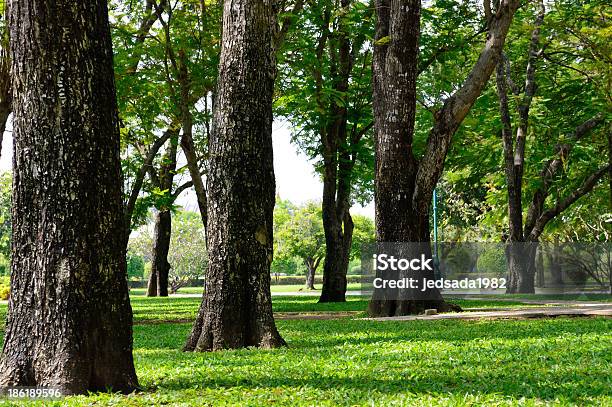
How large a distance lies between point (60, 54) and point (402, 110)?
1039cm

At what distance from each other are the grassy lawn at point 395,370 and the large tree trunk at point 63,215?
1.23ft

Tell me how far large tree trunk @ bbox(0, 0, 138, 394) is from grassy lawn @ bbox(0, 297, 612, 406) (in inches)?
14.8

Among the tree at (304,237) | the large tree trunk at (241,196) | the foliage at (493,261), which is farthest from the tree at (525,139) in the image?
the tree at (304,237)

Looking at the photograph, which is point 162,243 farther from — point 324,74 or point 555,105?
point 555,105

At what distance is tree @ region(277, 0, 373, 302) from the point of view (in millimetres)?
Answer: 23969

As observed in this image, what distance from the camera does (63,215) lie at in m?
6.29

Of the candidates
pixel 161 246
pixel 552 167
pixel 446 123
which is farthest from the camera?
pixel 161 246

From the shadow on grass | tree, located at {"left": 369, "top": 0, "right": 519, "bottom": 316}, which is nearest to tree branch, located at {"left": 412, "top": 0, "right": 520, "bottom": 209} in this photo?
tree, located at {"left": 369, "top": 0, "right": 519, "bottom": 316}

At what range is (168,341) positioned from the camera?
12.2 meters

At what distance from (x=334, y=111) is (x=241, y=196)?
16.5 meters

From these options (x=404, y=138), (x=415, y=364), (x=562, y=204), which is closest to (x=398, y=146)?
(x=404, y=138)

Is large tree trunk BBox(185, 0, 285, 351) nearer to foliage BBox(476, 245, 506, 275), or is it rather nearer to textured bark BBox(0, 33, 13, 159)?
textured bark BBox(0, 33, 13, 159)

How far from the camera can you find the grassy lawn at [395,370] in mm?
6172

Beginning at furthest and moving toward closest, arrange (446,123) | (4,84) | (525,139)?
(525,139)
(4,84)
(446,123)
